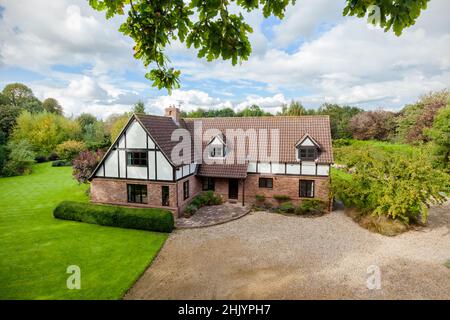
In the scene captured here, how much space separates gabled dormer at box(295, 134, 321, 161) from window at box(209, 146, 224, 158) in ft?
19.7

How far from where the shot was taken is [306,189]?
1869cm

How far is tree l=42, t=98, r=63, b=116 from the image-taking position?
7044 cm

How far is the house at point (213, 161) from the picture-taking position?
1645cm

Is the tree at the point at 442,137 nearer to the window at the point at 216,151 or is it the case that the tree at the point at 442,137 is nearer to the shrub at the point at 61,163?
the window at the point at 216,151

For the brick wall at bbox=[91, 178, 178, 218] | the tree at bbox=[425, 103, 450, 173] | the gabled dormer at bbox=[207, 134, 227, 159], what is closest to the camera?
the brick wall at bbox=[91, 178, 178, 218]

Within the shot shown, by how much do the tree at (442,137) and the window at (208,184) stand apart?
2216 centimetres

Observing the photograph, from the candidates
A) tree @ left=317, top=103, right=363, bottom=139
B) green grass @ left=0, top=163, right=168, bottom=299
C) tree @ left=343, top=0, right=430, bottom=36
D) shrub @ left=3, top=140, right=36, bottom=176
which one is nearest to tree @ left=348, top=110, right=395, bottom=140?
tree @ left=317, top=103, right=363, bottom=139

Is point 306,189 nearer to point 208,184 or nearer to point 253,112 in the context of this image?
point 208,184

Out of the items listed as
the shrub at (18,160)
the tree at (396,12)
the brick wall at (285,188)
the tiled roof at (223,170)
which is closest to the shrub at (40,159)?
the shrub at (18,160)

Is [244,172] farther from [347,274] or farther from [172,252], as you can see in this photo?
[347,274]

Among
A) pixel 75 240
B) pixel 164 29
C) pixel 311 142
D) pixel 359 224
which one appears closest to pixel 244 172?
pixel 311 142

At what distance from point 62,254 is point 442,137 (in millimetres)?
31876

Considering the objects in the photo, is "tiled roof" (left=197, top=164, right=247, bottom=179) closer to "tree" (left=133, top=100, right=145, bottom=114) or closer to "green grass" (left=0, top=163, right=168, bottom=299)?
"green grass" (left=0, top=163, right=168, bottom=299)

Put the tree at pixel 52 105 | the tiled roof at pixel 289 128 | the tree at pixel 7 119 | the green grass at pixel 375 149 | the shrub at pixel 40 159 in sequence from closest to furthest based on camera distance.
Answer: the tiled roof at pixel 289 128 → the green grass at pixel 375 149 → the shrub at pixel 40 159 → the tree at pixel 7 119 → the tree at pixel 52 105
